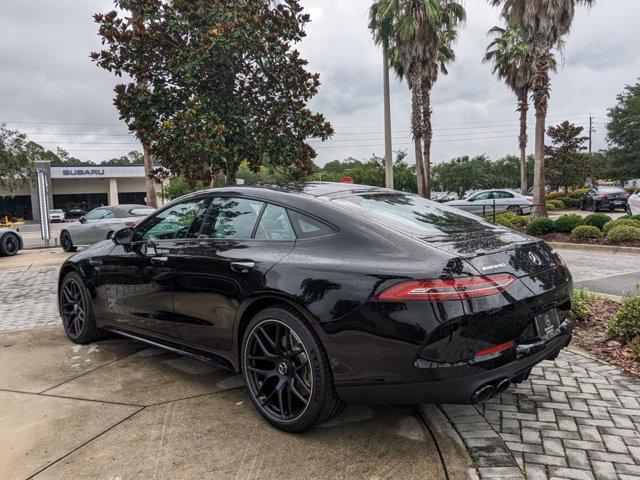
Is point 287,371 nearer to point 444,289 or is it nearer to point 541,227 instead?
point 444,289

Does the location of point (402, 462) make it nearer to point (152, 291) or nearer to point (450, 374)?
point (450, 374)

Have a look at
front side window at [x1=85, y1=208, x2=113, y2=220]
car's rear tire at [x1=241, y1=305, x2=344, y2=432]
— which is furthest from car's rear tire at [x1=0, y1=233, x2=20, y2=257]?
car's rear tire at [x1=241, y1=305, x2=344, y2=432]

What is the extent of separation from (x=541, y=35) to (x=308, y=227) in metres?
17.0

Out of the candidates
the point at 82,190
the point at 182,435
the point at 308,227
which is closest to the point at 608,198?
the point at 308,227

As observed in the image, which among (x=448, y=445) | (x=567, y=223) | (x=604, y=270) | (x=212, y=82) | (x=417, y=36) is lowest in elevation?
(x=448, y=445)

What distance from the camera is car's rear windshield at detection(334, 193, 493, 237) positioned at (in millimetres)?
2975

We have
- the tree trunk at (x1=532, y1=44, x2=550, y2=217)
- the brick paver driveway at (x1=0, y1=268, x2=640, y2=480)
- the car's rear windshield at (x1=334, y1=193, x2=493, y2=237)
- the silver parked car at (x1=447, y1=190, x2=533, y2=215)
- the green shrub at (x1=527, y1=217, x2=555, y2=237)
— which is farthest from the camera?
the silver parked car at (x1=447, y1=190, x2=533, y2=215)

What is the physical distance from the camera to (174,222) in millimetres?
3949

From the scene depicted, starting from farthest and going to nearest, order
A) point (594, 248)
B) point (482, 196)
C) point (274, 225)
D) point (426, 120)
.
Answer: point (426, 120) → point (482, 196) → point (594, 248) → point (274, 225)

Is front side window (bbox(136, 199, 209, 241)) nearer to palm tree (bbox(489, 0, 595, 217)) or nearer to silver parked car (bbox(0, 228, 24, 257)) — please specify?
silver parked car (bbox(0, 228, 24, 257))

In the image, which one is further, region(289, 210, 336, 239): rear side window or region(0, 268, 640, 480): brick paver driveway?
region(289, 210, 336, 239): rear side window

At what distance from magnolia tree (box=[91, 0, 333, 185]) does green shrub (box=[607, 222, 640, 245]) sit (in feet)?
23.6

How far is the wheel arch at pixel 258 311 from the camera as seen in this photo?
8.87 feet

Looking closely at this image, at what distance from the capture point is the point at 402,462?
2.62 metres
